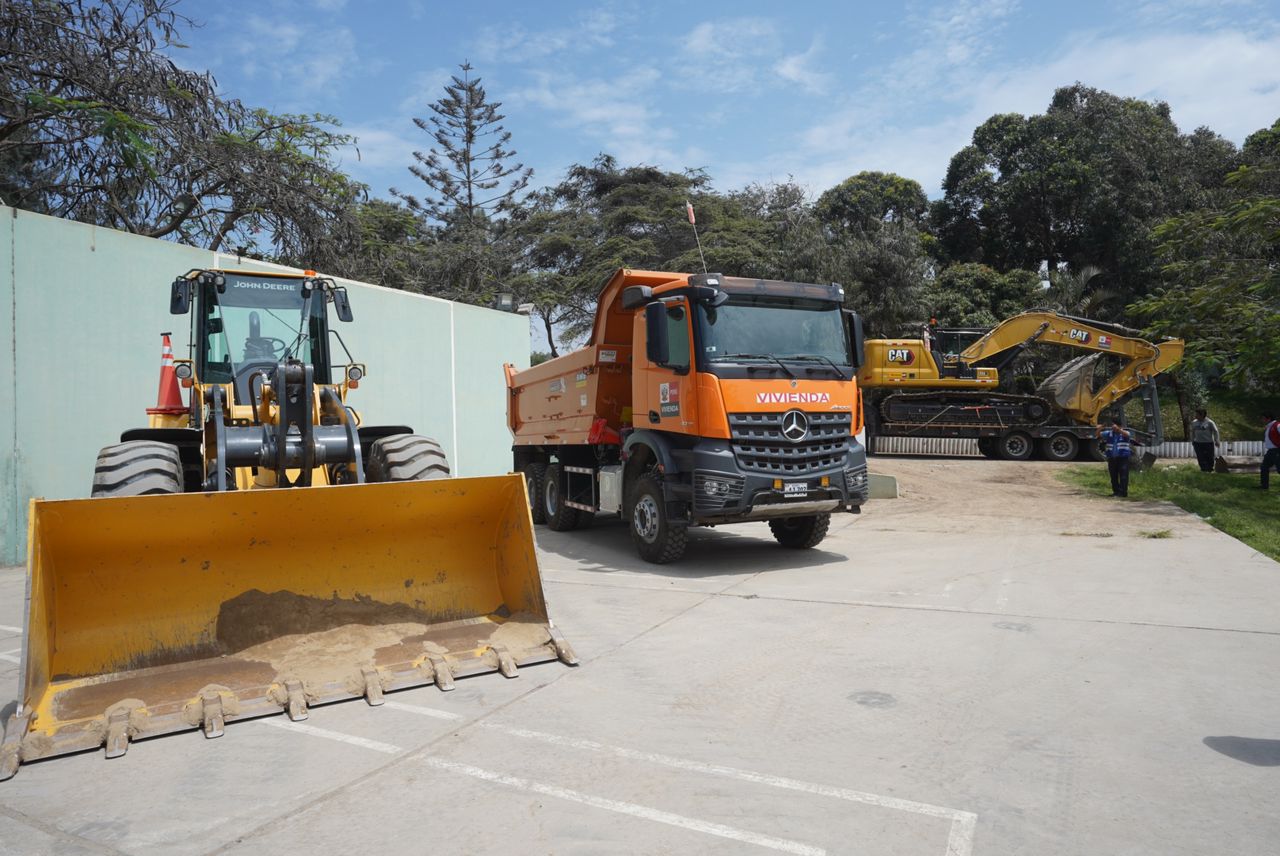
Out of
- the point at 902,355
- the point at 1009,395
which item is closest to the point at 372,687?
the point at 902,355

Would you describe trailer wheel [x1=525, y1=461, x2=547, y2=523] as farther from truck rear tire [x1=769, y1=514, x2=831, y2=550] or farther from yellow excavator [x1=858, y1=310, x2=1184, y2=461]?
yellow excavator [x1=858, y1=310, x2=1184, y2=461]

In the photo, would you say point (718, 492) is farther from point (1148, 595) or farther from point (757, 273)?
point (757, 273)

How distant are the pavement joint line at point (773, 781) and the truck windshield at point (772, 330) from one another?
470 cm

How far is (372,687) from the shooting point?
461cm

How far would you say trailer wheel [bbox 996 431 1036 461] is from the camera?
23203 millimetres

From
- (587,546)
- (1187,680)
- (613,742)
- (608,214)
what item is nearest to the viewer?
(613,742)

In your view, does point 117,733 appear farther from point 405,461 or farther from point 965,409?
point 965,409

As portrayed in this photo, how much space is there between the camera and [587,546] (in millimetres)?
10484

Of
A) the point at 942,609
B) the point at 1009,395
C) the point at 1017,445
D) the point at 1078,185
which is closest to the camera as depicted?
the point at 942,609

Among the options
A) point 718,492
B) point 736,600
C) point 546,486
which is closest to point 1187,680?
point 736,600

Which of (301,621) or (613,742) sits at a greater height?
(301,621)

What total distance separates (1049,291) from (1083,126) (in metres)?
8.28

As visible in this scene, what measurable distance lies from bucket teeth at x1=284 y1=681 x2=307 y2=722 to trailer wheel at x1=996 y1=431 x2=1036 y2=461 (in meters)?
22.2

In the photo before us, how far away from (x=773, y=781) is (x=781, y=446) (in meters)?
4.95
